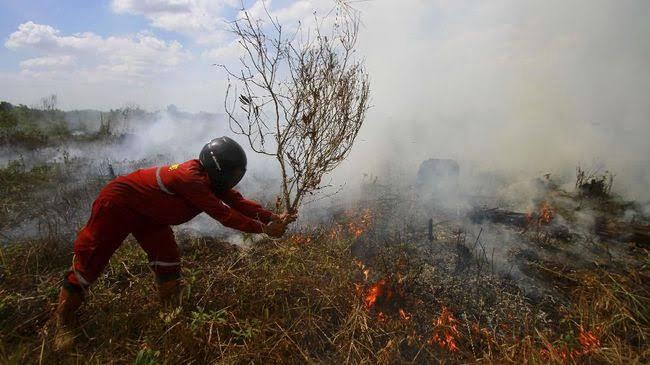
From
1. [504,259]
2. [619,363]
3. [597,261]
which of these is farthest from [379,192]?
[619,363]

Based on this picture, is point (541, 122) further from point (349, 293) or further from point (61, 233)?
point (61, 233)

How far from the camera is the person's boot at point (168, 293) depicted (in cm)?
337

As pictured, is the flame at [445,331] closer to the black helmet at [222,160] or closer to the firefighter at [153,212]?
the firefighter at [153,212]

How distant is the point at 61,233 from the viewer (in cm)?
481

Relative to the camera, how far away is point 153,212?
3121mm

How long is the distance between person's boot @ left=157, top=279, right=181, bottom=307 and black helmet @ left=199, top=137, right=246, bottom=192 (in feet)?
3.59

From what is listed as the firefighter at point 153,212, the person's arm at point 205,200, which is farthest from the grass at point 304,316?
the person's arm at point 205,200

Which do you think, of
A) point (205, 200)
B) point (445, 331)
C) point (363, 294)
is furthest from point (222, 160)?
point (445, 331)

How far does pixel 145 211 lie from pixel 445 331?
3061 millimetres

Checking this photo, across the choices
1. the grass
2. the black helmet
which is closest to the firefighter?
the black helmet

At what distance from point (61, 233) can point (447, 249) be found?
552 cm

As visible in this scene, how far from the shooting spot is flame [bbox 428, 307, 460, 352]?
126 inches

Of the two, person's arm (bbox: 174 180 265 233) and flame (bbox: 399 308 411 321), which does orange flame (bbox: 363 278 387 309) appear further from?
person's arm (bbox: 174 180 265 233)

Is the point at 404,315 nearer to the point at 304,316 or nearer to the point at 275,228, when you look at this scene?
the point at 304,316
